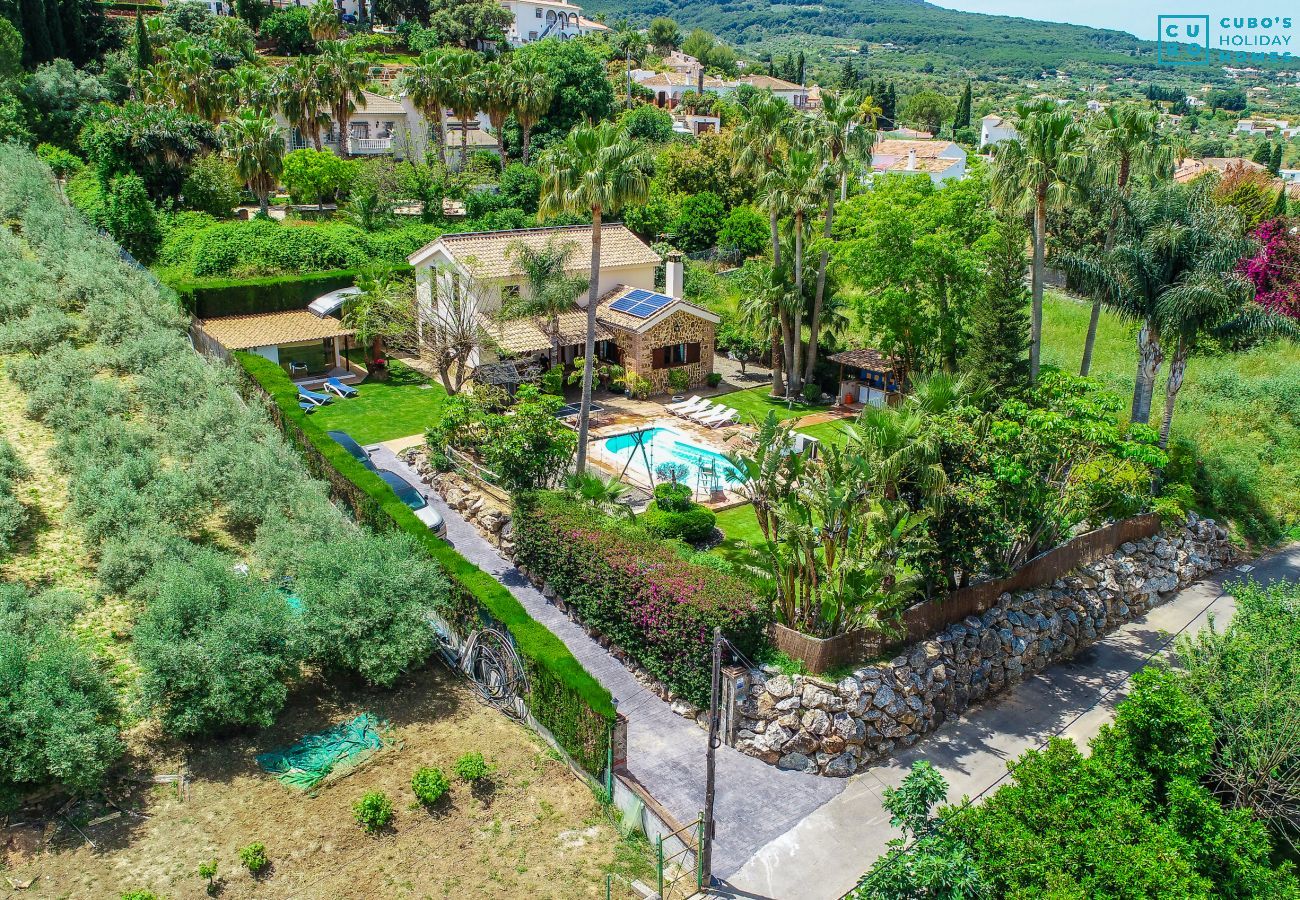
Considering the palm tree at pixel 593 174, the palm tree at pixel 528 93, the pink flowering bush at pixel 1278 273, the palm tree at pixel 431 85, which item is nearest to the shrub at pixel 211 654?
the palm tree at pixel 593 174

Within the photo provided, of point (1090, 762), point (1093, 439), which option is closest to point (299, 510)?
point (1090, 762)

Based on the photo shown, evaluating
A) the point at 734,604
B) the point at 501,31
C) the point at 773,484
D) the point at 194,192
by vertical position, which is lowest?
the point at 734,604

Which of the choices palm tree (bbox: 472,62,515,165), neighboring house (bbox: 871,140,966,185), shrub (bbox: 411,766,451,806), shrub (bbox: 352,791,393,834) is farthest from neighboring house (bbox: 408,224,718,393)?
neighboring house (bbox: 871,140,966,185)

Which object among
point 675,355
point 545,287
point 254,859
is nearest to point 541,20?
point 675,355

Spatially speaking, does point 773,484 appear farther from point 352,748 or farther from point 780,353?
point 780,353

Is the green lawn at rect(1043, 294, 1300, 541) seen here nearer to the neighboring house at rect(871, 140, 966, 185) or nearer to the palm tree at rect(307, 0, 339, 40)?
the neighboring house at rect(871, 140, 966, 185)

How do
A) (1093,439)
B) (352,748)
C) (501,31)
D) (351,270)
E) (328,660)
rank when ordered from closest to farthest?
(352,748)
(328,660)
(1093,439)
(351,270)
(501,31)

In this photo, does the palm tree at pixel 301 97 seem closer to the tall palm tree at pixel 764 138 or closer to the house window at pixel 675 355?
the house window at pixel 675 355

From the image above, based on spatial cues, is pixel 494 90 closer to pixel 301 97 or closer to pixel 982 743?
pixel 301 97
